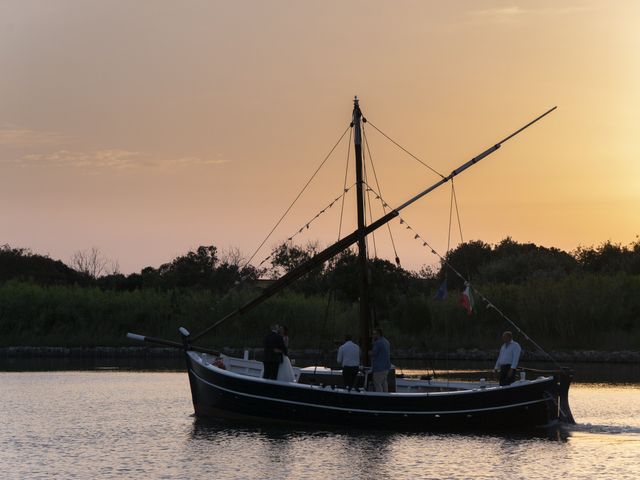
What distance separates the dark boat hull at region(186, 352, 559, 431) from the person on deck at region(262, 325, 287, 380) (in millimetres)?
551

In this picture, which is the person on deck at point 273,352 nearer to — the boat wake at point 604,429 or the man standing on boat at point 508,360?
the man standing on boat at point 508,360

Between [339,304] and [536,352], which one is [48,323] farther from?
[536,352]

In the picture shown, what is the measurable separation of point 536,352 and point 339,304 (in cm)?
1404

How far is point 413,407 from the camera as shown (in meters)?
35.8

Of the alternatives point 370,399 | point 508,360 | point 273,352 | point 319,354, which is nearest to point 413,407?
point 370,399

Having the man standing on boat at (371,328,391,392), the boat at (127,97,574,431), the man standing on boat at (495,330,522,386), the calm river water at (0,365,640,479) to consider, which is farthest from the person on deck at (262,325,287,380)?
the man standing on boat at (495,330,522,386)

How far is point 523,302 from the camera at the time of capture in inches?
3009

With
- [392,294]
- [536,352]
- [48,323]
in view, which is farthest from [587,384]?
[48,323]

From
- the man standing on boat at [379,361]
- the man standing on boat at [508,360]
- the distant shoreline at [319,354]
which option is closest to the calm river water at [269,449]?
the man standing on boat at [379,361]

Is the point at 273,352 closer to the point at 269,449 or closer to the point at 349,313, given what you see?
the point at 269,449

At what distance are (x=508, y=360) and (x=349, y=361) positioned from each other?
4688 millimetres

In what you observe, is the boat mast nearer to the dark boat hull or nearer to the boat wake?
the dark boat hull

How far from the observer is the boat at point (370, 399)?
35562 millimetres

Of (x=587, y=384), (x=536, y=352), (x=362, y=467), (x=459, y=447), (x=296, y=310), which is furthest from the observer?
Answer: (x=296, y=310)
